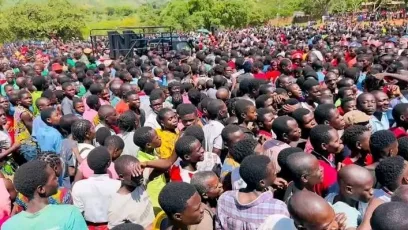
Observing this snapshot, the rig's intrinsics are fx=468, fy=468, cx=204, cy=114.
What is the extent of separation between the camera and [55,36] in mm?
34031

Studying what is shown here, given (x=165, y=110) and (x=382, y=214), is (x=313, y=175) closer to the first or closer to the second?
(x=382, y=214)

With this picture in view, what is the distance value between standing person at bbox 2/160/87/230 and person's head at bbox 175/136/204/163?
121 centimetres

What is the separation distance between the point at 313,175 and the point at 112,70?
27.3 ft

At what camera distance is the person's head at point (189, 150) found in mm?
3867

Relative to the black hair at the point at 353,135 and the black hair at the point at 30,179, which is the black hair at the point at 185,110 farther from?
the black hair at the point at 30,179

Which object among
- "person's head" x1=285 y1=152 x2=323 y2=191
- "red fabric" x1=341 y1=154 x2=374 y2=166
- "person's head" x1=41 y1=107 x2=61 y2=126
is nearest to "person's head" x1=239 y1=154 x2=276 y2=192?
"person's head" x1=285 y1=152 x2=323 y2=191

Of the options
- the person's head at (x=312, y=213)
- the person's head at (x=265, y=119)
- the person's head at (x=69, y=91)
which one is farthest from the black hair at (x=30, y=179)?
the person's head at (x=69, y=91)

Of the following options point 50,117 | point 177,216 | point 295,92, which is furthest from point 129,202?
point 295,92

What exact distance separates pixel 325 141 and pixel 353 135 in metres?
0.27

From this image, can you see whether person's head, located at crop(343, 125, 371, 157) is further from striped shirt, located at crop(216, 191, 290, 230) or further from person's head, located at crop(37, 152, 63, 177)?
person's head, located at crop(37, 152, 63, 177)

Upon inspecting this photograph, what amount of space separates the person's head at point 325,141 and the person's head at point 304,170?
2.08 feet

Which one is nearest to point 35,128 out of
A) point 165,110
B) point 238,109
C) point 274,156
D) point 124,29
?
point 165,110

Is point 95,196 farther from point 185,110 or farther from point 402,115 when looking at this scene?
point 402,115

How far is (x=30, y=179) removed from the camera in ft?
9.34
